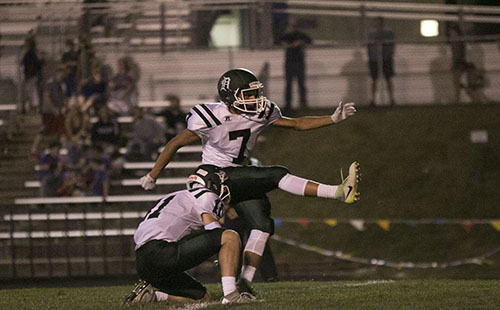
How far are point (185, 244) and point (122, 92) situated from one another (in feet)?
42.6

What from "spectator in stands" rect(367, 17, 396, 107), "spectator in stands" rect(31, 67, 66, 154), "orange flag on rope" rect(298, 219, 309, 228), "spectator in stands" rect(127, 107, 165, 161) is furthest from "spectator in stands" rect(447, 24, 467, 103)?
"spectator in stands" rect(31, 67, 66, 154)

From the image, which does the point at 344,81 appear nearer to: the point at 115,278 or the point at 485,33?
the point at 485,33

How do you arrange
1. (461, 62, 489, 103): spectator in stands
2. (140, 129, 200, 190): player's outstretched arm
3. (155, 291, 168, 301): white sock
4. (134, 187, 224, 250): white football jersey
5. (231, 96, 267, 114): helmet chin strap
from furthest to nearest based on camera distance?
(461, 62, 489, 103): spectator in stands
(140, 129, 200, 190): player's outstretched arm
(231, 96, 267, 114): helmet chin strap
(155, 291, 168, 301): white sock
(134, 187, 224, 250): white football jersey

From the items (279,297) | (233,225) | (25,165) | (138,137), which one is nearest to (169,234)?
(279,297)

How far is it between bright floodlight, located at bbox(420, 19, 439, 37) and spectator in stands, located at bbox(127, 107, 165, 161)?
267 inches

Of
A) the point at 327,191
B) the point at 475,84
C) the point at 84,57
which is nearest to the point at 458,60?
the point at 475,84

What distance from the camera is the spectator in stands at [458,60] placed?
2097 cm

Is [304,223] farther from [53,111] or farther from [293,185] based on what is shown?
[293,185]

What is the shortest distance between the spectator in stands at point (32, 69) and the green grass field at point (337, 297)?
11093 millimetres

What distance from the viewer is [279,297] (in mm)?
8680

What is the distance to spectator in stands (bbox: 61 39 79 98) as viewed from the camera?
2098 cm

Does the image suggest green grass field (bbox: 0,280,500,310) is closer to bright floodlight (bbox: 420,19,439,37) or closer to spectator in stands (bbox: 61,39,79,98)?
spectator in stands (bbox: 61,39,79,98)

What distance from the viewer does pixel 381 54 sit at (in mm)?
21062

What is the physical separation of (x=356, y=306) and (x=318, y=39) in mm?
16204
